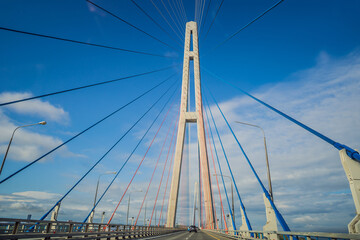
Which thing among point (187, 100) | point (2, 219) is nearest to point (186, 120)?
point (187, 100)

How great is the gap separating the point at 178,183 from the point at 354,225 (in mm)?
21585

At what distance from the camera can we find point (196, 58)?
96.0 feet

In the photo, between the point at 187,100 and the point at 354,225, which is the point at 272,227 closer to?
the point at 354,225

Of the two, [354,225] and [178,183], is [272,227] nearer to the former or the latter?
[354,225]

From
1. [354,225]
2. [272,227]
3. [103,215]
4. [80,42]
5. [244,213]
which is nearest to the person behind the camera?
[354,225]

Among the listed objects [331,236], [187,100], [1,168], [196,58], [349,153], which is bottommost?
[331,236]

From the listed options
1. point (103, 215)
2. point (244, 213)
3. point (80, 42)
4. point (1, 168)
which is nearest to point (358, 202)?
point (244, 213)

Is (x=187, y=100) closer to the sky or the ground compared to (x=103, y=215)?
closer to the sky

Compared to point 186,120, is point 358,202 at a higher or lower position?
lower

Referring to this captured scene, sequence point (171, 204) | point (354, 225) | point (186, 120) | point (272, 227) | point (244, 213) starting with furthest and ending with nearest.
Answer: point (186, 120), point (171, 204), point (244, 213), point (272, 227), point (354, 225)

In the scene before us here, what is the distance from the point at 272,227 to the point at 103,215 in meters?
29.1

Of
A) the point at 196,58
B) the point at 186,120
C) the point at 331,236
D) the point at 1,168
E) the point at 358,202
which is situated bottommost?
the point at 331,236

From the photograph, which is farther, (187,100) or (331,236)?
(187,100)

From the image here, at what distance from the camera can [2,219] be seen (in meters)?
5.87
